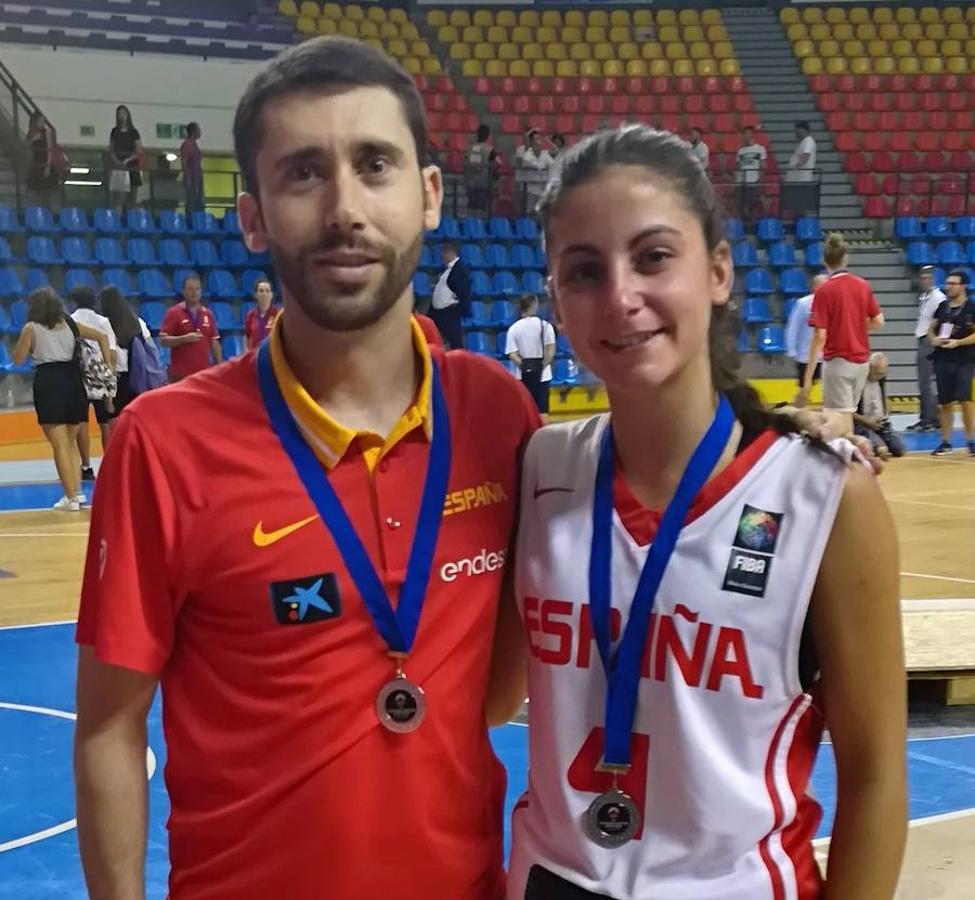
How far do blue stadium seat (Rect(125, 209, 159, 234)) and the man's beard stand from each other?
1380 cm

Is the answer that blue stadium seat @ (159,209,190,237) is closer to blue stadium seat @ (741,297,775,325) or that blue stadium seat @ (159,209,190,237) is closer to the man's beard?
blue stadium seat @ (741,297,775,325)

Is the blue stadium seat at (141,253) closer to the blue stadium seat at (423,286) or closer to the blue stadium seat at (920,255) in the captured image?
the blue stadium seat at (423,286)

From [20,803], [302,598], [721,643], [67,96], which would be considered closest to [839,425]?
[721,643]

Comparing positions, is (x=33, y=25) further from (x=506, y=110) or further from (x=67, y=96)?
(x=506, y=110)

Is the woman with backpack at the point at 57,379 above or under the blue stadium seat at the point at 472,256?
under

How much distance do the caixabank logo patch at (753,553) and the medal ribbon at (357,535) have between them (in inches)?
14.0

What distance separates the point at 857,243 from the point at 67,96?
37.3 ft

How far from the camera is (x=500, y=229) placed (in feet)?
53.4

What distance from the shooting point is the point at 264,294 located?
1027 centimetres

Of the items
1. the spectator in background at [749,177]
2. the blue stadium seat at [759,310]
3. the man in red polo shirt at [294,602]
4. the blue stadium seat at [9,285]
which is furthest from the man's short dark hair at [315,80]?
the spectator in background at [749,177]

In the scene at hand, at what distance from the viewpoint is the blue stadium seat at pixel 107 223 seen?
47.2 ft

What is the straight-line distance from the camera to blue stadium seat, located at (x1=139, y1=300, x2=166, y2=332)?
13430 mm

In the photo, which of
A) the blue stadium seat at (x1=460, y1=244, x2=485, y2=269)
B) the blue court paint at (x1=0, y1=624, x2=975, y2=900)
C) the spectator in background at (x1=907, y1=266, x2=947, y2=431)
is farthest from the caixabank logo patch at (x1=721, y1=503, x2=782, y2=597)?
the blue stadium seat at (x1=460, y1=244, x2=485, y2=269)

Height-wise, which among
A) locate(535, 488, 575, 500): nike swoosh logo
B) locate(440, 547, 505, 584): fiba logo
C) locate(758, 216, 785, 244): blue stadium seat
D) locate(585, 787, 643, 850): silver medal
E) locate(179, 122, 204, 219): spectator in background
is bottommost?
locate(585, 787, 643, 850): silver medal
